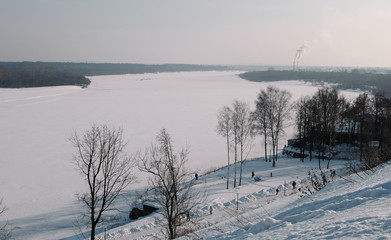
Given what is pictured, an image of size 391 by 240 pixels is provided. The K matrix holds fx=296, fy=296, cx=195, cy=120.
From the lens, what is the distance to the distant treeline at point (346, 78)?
98088 mm

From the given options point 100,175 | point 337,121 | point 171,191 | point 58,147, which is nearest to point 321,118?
point 337,121

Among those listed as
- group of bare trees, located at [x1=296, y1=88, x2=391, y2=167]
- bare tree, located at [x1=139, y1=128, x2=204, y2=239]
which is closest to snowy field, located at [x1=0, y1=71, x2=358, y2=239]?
bare tree, located at [x1=139, y1=128, x2=204, y2=239]

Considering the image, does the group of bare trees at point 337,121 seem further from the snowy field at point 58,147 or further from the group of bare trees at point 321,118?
the snowy field at point 58,147

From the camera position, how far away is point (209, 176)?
22609 millimetres

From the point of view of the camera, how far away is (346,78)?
124 meters

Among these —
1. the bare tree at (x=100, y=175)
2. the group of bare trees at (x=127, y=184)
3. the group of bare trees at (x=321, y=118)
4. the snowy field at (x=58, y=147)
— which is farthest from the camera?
the group of bare trees at (x=321, y=118)

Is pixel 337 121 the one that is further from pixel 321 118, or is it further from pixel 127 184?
pixel 127 184

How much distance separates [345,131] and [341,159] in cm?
696

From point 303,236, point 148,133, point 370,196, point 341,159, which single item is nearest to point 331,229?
point 303,236

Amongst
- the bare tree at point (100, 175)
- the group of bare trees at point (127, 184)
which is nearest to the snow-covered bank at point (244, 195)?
the group of bare trees at point (127, 184)

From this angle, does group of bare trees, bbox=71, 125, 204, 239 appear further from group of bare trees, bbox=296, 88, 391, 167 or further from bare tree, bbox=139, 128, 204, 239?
group of bare trees, bbox=296, 88, 391, 167

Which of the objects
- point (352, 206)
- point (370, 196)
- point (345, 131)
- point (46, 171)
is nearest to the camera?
point (352, 206)

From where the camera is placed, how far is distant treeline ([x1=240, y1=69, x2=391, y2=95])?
98.1 m

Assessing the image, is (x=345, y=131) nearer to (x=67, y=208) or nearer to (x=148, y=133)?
(x=148, y=133)
